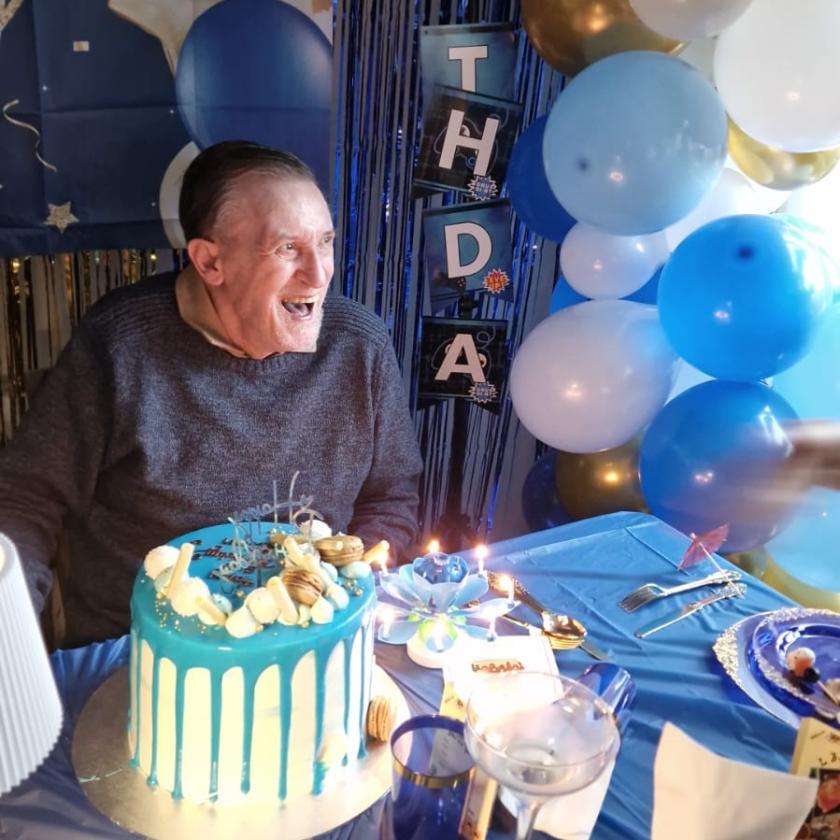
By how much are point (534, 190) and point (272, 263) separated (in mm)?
961

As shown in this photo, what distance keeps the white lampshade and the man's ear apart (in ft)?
3.45

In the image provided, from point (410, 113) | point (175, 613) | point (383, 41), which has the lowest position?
point (175, 613)

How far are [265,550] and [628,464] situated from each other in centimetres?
142

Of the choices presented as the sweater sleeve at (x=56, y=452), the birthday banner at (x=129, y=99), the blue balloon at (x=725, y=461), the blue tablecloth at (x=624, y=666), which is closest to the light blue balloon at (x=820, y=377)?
the blue balloon at (x=725, y=461)

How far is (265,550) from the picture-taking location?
1088 millimetres

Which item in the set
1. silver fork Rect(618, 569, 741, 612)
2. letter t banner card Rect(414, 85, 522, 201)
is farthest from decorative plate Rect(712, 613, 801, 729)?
letter t banner card Rect(414, 85, 522, 201)

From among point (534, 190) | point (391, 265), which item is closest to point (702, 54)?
point (534, 190)

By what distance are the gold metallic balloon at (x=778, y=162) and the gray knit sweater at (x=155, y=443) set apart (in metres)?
1.11

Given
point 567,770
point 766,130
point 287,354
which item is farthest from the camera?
point 766,130

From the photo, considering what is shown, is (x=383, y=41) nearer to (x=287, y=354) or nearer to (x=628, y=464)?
(x=287, y=354)

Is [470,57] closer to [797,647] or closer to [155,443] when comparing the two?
[155,443]

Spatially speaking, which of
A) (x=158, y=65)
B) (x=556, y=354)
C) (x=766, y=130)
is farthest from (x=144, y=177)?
(x=766, y=130)

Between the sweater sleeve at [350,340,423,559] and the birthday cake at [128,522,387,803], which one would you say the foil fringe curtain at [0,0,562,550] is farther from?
the birthday cake at [128,522,387,803]

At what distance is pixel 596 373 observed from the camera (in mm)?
1977
